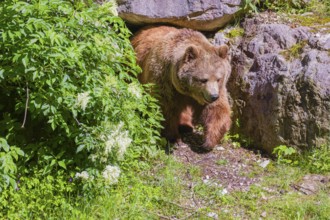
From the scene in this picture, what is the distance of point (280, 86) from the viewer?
662cm

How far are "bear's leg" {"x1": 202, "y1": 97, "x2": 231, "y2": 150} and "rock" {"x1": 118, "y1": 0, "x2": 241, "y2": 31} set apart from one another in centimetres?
131

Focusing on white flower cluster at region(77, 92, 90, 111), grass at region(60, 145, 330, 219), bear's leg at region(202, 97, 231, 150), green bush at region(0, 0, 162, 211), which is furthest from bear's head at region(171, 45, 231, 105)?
white flower cluster at region(77, 92, 90, 111)

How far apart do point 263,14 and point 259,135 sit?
6.14ft

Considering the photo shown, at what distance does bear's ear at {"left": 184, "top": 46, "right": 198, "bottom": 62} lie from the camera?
6.45 meters

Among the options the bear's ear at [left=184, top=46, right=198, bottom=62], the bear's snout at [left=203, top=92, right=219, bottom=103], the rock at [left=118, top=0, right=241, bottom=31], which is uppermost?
the rock at [left=118, top=0, right=241, bottom=31]

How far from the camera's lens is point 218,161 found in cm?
648

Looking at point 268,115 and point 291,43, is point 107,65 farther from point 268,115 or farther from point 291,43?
point 291,43

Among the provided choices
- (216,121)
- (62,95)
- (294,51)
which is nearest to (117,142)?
(62,95)

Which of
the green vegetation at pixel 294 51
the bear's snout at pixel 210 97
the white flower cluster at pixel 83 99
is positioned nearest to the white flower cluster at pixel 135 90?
the white flower cluster at pixel 83 99

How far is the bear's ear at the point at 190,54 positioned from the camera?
6453mm

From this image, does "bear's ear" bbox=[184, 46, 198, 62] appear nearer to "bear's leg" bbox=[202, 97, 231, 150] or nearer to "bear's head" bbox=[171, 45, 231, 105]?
"bear's head" bbox=[171, 45, 231, 105]

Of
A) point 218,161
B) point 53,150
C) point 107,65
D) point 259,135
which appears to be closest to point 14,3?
point 107,65

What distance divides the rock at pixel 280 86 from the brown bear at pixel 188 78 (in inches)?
14.1

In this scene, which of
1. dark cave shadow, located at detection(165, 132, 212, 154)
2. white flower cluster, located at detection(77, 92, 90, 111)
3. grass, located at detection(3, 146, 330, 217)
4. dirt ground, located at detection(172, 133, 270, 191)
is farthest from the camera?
dark cave shadow, located at detection(165, 132, 212, 154)
